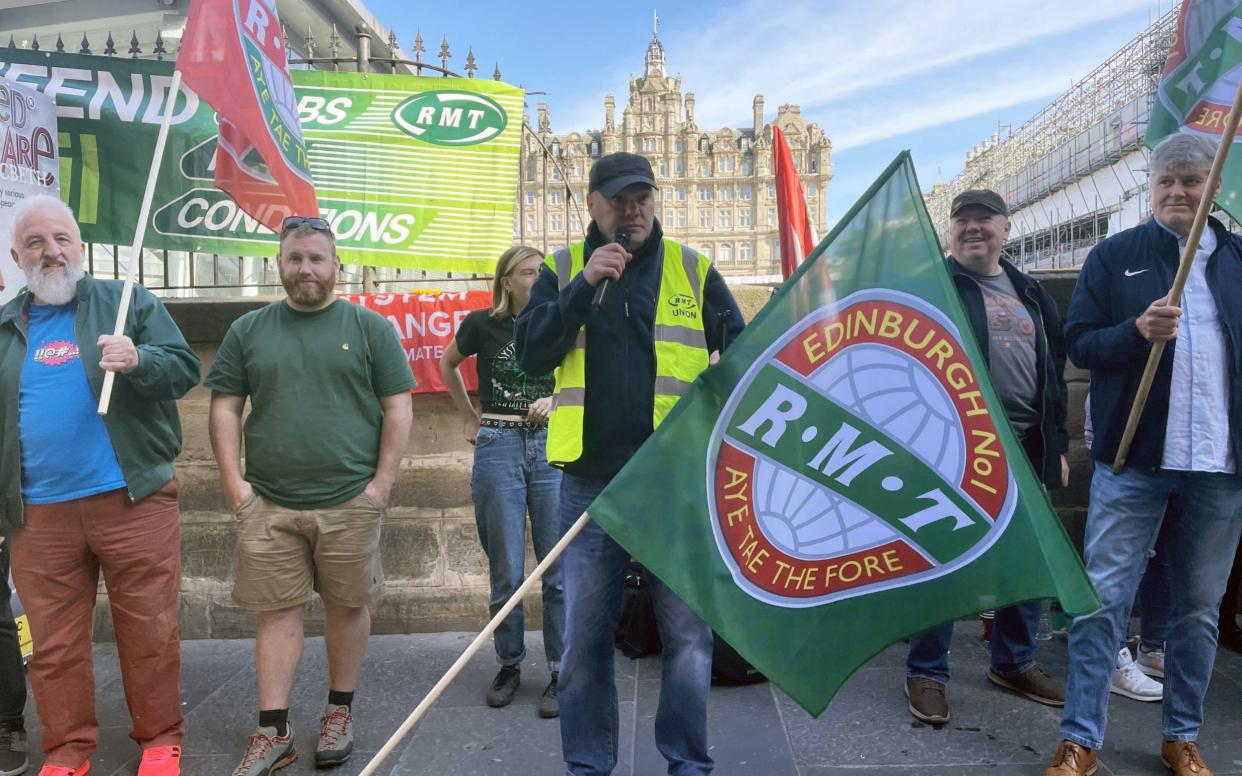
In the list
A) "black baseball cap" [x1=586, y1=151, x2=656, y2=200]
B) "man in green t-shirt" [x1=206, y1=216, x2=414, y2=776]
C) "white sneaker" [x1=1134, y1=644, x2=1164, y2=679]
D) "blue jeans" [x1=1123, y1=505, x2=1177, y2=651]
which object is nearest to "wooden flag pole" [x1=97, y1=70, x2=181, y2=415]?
"man in green t-shirt" [x1=206, y1=216, x2=414, y2=776]

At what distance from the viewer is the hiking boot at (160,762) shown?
2.95 meters

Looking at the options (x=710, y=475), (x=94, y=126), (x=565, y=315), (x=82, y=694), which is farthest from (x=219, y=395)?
(x=94, y=126)

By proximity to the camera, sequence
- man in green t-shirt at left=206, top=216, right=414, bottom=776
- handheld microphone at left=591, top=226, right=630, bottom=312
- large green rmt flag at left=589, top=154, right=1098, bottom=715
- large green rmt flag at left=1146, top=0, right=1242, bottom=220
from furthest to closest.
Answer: man in green t-shirt at left=206, top=216, right=414, bottom=776, large green rmt flag at left=1146, top=0, right=1242, bottom=220, handheld microphone at left=591, top=226, right=630, bottom=312, large green rmt flag at left=589, top=154, right=1098, bottom=715

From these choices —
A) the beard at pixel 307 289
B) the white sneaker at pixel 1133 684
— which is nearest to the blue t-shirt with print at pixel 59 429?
the beard at pixel 307 289

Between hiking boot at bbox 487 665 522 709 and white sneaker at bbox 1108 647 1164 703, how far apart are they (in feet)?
8.33

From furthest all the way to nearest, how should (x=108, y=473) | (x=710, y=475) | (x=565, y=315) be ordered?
(x=108, y=473) → (x=565, y=315) → (x=710, y=475)

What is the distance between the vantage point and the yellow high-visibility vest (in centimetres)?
245

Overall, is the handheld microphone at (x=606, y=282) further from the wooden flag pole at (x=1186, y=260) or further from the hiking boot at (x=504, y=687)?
the hiking boot at (x=504, y=687)

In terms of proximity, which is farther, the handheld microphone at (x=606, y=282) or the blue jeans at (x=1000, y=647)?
the blue jeans at (x=1000, y=647)

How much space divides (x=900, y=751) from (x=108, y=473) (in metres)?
3.02

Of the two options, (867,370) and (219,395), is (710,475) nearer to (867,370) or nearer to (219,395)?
(867,370)

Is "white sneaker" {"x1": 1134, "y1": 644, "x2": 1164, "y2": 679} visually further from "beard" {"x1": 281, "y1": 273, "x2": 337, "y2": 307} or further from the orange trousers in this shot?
the orange trousers

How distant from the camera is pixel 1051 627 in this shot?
4.29 meters

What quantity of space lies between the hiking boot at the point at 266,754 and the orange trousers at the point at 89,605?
311mm
